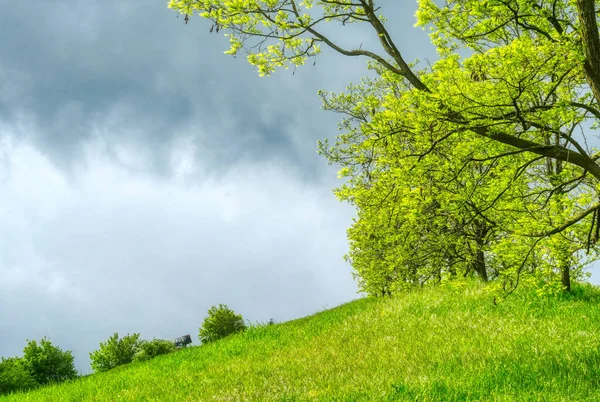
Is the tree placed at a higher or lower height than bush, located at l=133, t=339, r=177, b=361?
higher

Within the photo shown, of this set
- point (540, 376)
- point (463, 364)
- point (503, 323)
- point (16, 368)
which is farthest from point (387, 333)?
point (16, 368)

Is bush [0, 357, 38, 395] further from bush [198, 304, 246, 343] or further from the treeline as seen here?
bush [198, 304, 246, 343]

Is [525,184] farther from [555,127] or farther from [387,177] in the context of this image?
[555,127]

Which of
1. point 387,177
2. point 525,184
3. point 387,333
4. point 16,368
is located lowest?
point 387,333

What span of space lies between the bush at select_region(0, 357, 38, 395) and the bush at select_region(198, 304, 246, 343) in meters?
8.22

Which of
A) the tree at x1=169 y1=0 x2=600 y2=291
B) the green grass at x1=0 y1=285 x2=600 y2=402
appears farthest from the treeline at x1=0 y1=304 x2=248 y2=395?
the tree at x1=169 y1=0 x2=600 y2=291

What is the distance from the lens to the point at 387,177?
13.7m

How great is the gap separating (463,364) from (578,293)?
9.27 m

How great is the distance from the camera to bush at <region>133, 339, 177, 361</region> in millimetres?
22250

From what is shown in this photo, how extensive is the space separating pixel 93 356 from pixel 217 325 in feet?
20.5

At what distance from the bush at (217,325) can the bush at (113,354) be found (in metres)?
3.43

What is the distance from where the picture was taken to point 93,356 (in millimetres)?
22797

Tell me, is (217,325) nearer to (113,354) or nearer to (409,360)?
(113,354)

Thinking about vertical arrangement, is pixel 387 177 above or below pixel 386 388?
above
